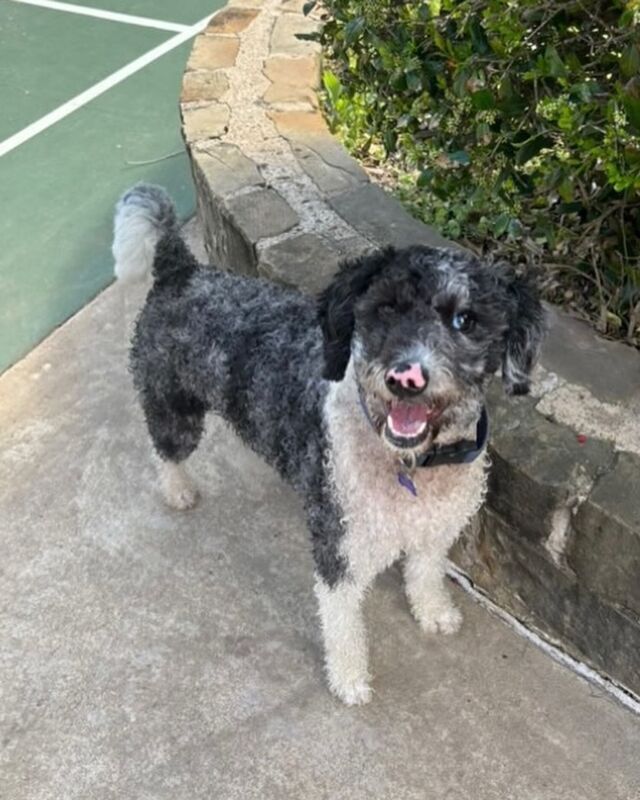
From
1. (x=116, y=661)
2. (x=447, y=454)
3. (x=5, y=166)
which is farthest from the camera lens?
(x=5, y=166)

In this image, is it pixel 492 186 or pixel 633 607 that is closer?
pixel 633 607

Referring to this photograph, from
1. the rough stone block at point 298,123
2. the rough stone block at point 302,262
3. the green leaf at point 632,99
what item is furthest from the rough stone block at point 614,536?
the rough stone block at point 298,123

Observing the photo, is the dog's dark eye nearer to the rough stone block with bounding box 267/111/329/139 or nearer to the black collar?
the black collar

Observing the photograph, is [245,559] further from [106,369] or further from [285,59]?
[285,59]

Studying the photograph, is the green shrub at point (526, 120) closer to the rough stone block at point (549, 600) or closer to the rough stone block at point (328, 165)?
the rough stone block at point (328, 165)

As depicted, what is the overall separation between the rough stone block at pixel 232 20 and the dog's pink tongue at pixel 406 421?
3273mm

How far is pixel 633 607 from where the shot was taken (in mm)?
2521

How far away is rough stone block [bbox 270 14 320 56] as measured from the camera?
4.59 m

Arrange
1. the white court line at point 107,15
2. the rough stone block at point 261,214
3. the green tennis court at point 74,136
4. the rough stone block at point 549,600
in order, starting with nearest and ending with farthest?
the rough stone block at point 549,600 < the rough stone block at point 261,214 < the green tennis court at point 74,136 < the white court line at point 107,15

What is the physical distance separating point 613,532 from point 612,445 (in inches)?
10.4

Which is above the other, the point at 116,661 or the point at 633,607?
the point at 633,607

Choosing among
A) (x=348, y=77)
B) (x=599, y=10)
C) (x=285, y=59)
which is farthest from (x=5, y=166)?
(x=599, y=10)

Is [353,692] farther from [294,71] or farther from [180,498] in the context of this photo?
[294,71]

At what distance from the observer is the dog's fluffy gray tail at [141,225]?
2.93m
